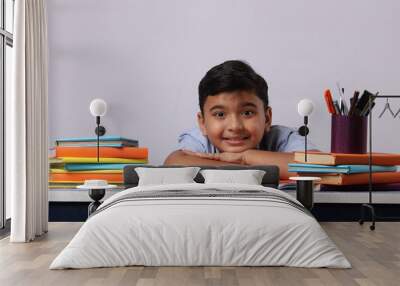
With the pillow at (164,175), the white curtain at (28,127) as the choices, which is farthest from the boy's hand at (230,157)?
the white curtain at (28,127)

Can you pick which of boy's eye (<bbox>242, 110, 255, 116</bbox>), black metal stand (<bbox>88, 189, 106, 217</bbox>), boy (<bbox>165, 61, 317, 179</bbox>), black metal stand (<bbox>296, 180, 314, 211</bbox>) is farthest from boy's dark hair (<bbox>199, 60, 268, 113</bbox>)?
black metal stand (<bbox>88, 189, 106, 217</bbox>)

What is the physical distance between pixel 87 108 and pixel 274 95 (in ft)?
5.56

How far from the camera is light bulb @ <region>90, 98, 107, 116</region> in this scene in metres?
5.71

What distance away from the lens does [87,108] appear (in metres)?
5.84

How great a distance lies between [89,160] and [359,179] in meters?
2.41

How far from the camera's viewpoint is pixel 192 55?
5.82m

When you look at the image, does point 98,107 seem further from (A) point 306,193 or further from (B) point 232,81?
(A) point 306,193

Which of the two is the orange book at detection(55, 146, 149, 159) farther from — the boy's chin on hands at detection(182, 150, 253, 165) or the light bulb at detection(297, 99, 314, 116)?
the light bulb at detection(297, 99, 314, 116)

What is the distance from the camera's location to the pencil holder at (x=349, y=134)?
575cm

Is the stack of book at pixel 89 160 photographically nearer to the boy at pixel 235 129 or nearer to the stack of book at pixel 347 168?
the boy at pixel 235 129

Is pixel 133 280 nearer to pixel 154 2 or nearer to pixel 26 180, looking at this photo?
pixel 26 180

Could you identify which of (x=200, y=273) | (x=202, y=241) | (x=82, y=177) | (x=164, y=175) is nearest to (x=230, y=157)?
(x=164, y=175)

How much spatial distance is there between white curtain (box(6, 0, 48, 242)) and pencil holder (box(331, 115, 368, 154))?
2534 millimetres

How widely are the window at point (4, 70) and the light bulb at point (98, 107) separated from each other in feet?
2.39
